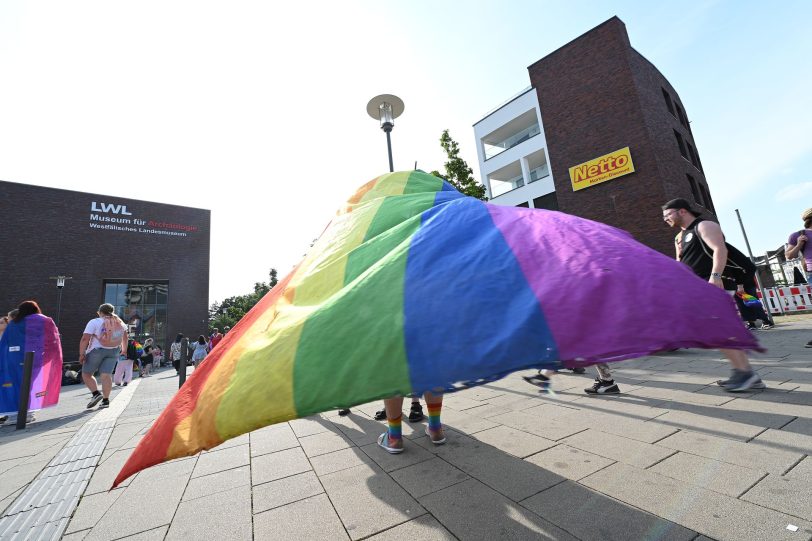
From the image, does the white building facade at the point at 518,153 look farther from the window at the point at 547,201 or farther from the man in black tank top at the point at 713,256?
the man in black tank top at the point at 713,256

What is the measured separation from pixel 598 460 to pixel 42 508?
405 cm

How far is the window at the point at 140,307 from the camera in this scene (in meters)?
26.6

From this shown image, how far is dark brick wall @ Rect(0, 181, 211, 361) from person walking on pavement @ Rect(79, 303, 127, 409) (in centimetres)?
2400

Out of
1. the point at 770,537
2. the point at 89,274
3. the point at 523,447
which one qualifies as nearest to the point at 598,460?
the point at 523,447

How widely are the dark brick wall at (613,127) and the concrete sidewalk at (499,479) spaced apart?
14.7m

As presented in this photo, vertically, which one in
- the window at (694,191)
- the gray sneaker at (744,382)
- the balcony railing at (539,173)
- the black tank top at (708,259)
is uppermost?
the balcony railing at (539,173)

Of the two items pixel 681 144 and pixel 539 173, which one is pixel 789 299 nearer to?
pixel 681 144

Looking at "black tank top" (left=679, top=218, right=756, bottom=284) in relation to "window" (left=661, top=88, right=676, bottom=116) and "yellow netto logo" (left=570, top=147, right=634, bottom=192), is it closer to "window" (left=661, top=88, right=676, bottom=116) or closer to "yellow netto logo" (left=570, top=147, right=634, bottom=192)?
"yellow netto logo" (left=570, top=147, right=634, bottom=192)

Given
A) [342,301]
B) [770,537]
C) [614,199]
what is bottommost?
[770,537]

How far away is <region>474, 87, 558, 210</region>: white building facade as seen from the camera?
20.9m

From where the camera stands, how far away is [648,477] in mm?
2166

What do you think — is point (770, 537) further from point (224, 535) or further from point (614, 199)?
point (614, 199)

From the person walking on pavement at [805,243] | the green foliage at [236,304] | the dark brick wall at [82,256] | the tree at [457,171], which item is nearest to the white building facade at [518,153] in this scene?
the tree at [457,171]

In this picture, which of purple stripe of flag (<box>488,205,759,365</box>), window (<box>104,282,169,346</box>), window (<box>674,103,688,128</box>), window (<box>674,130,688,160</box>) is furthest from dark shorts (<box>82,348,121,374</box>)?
window (<box>674,103,688,128</box>)
